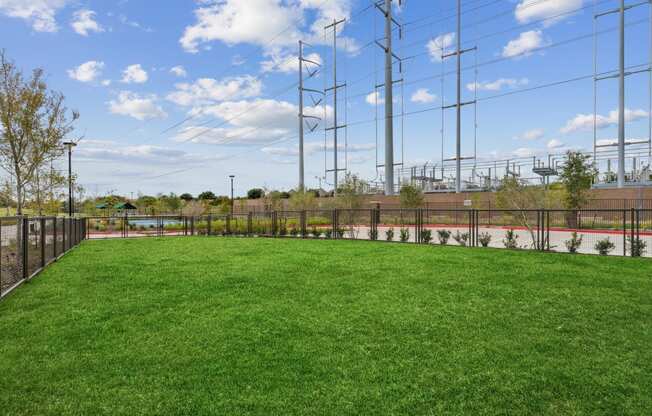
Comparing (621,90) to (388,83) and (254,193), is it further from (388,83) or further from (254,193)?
(254,193)

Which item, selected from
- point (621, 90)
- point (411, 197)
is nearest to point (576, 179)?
point (621, 90)

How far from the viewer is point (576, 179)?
2830cm

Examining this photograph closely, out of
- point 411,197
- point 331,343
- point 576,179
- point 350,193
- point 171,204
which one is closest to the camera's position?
point 331,343

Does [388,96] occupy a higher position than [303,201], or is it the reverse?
[388,96]

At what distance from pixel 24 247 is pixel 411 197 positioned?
32.5 m

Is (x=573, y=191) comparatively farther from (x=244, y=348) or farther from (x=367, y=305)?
(x=244, y=348)

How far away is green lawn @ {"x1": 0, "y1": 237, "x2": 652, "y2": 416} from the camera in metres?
3.86

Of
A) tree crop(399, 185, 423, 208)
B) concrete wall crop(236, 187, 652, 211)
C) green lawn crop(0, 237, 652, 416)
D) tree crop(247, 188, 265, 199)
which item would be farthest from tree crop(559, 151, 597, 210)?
tree crop(247, 188, 265, 199)

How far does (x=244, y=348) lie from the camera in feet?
16.8

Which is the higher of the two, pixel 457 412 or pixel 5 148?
pixel 5 148

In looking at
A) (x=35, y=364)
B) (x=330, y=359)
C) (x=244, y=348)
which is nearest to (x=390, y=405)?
(x=330, y=359)

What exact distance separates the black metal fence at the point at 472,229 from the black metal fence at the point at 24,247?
11170 mm

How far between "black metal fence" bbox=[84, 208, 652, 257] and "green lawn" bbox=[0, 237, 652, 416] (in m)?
4.59

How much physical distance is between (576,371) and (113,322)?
235 inches
